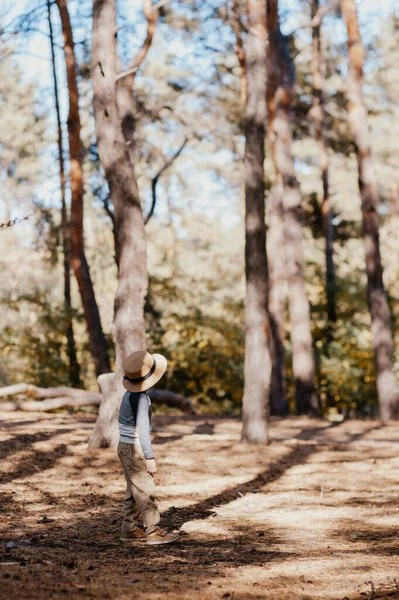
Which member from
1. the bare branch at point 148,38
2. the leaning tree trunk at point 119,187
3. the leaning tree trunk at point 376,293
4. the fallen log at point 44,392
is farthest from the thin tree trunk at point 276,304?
the leaning tree trunk at point 119,187

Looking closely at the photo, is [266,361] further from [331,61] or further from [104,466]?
[331,61]

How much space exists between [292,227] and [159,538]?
45.0 feet

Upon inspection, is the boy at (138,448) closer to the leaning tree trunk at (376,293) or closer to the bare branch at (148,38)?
the bare branch at (148,38)

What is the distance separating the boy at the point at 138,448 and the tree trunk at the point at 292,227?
41.9 ft

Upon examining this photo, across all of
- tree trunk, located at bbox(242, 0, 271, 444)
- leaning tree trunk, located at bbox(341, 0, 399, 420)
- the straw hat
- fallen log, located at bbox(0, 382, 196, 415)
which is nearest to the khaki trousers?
the straw hat

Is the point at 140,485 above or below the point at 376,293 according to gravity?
below

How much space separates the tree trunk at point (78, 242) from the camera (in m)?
20.0

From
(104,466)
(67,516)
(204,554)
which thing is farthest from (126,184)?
(204,554)

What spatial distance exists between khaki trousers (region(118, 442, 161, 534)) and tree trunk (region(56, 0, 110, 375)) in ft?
42.3

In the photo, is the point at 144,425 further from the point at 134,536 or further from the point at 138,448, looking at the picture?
the point at 134,536

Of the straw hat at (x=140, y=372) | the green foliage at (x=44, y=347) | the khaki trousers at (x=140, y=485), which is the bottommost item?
the khaki trousers at (x=140, y=485)

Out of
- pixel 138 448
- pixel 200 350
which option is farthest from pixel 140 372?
pixel 200 350

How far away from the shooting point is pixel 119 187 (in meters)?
11.9

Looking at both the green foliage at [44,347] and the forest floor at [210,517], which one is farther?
the green foliage at [44,347]
